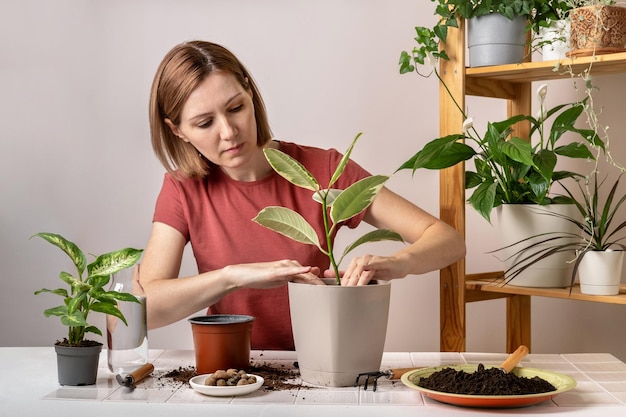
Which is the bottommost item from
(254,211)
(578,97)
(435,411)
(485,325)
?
(485,325)

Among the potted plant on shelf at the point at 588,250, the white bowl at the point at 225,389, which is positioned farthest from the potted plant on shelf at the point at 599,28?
the white bowl at the point at 225,389

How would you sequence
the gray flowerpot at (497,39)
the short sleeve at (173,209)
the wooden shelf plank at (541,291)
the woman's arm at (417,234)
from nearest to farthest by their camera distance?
the woman's arm at (417,234), the wooden shelf plank at (541,291), the short sleeve at (173,209), the gray flowerpot at (497,39)

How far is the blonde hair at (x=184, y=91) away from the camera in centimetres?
218

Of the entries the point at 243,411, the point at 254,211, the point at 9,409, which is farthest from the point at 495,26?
the point at 9,409

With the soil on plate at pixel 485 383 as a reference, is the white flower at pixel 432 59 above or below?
above

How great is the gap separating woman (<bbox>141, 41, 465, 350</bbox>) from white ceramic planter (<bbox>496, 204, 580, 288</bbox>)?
24cm

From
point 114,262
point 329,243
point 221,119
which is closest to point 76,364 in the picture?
point 114,262

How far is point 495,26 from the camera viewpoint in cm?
248

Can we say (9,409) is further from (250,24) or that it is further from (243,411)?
(250,24)

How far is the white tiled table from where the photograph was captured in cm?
133

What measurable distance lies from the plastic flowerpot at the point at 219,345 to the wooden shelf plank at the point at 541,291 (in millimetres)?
1117

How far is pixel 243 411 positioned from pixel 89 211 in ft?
6.49

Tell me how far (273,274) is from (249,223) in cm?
78

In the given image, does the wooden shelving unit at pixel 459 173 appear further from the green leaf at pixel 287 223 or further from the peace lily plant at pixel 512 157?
the green leaf at pixel 287 223
